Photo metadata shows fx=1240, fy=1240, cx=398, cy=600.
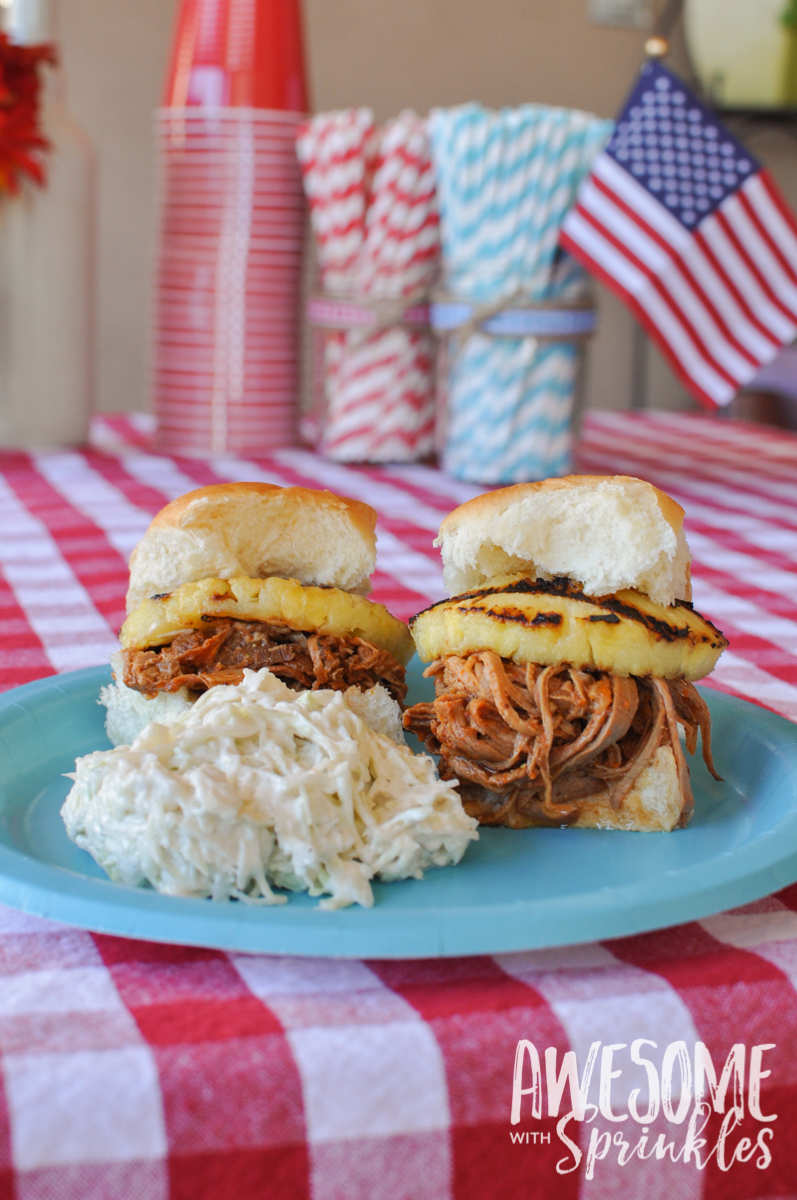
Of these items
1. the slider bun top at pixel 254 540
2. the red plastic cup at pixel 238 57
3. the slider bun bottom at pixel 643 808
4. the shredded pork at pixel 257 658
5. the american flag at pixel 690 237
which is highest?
the red plastic cup at pixel 238 57

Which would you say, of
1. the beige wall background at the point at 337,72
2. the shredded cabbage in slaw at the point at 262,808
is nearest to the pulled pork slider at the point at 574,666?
the shredded cabbage in slaw at the point at 262,808

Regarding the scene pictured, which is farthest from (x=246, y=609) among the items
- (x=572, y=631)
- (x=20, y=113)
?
(x=20, y=113)

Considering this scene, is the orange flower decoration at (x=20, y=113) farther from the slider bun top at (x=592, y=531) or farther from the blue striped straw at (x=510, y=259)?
the slider bun top at (x=592, y=531)

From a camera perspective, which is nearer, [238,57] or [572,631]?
[572,631]

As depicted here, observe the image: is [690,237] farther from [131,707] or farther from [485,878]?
[485,878]

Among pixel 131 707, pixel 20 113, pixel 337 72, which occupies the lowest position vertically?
pixel 131 707

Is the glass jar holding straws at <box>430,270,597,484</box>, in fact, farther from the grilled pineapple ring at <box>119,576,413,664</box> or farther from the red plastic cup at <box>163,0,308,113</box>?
the grilled pineapple ring at <box>119,576,413,664</box>

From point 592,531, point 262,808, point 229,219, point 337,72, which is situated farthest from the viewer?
point 337,72
